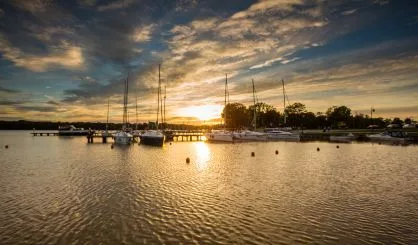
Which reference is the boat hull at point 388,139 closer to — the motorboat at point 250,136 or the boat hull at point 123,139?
the motorboat at point 250,136

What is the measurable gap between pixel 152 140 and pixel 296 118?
115 metres

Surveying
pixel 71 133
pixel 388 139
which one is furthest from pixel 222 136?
pixel 71 133

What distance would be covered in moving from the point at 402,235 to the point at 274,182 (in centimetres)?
1283

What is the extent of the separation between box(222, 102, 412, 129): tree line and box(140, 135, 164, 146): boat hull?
87113mm

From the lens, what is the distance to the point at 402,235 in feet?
41.4

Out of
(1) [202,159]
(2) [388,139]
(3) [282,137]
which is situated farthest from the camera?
(3) [282,137]

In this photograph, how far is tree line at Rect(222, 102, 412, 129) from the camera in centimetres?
16650

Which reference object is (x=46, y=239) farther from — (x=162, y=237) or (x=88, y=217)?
(x=162, y=237)

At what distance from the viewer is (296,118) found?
172m

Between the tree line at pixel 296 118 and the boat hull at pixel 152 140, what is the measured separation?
286 ft

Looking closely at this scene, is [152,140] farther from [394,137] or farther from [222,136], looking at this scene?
[394,137]

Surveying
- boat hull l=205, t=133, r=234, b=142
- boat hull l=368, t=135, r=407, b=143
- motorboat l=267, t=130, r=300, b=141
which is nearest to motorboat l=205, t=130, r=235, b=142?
boat hull l=205, t=133, r=234, b=142

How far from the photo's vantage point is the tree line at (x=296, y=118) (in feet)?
546

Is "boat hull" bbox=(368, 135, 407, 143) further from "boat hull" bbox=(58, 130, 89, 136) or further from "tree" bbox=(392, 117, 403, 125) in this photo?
"boat hull" bbox=(58, 130, 89, 136)
